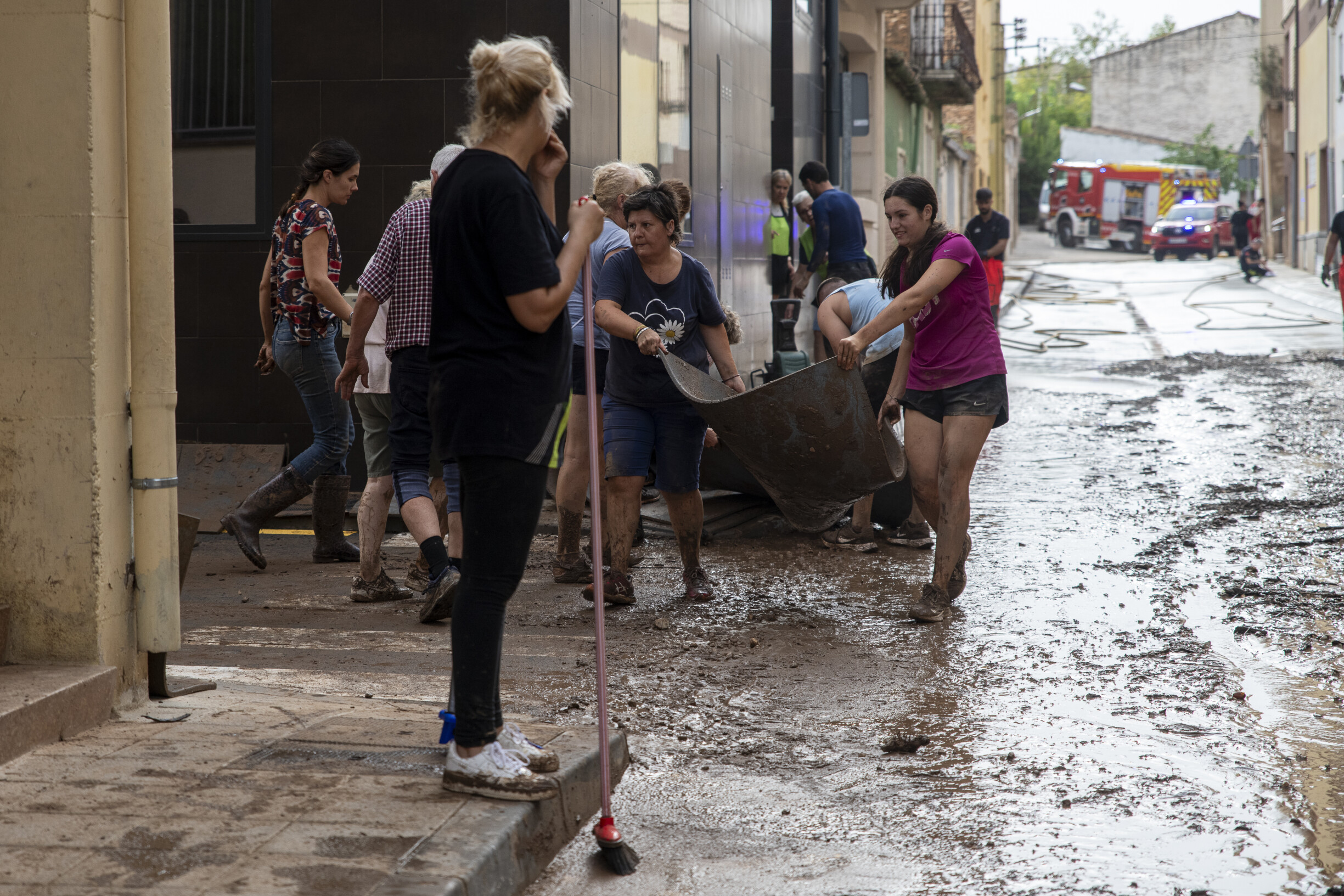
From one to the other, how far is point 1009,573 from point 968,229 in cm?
1234

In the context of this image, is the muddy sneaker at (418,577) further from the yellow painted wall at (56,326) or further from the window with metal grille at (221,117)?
the window with metal grille at (221,117)

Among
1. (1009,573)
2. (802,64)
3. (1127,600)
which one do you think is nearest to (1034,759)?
(1127,600)

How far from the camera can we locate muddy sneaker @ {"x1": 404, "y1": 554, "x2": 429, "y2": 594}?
6215 millimetres

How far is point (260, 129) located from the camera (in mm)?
8742

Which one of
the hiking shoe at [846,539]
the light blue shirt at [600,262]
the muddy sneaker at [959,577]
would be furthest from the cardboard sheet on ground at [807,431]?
the hiking shoe at [846,539]

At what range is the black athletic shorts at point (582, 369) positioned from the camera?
20.4 ft

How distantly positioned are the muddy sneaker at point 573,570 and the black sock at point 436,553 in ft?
3.17

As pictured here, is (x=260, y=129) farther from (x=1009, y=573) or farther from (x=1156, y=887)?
(x=1156, y=887)

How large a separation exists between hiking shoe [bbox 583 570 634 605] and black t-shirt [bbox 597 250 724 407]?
731mm

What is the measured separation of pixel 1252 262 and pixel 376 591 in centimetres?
2909

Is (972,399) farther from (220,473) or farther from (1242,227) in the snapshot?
(1242,227)

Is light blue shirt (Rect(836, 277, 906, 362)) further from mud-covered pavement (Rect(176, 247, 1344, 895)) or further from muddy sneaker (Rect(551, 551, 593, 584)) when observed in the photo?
muddy sneaker (Rect(551, 551, 593, 584))

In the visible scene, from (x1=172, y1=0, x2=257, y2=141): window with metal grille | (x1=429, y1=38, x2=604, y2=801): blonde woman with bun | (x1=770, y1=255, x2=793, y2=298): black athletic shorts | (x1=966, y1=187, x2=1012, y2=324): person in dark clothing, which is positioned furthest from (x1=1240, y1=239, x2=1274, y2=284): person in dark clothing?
(x1=429, y1=38, x2=604, y2=801): blonde woman with bun

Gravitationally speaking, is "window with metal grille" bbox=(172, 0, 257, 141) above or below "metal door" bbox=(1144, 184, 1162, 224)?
below
